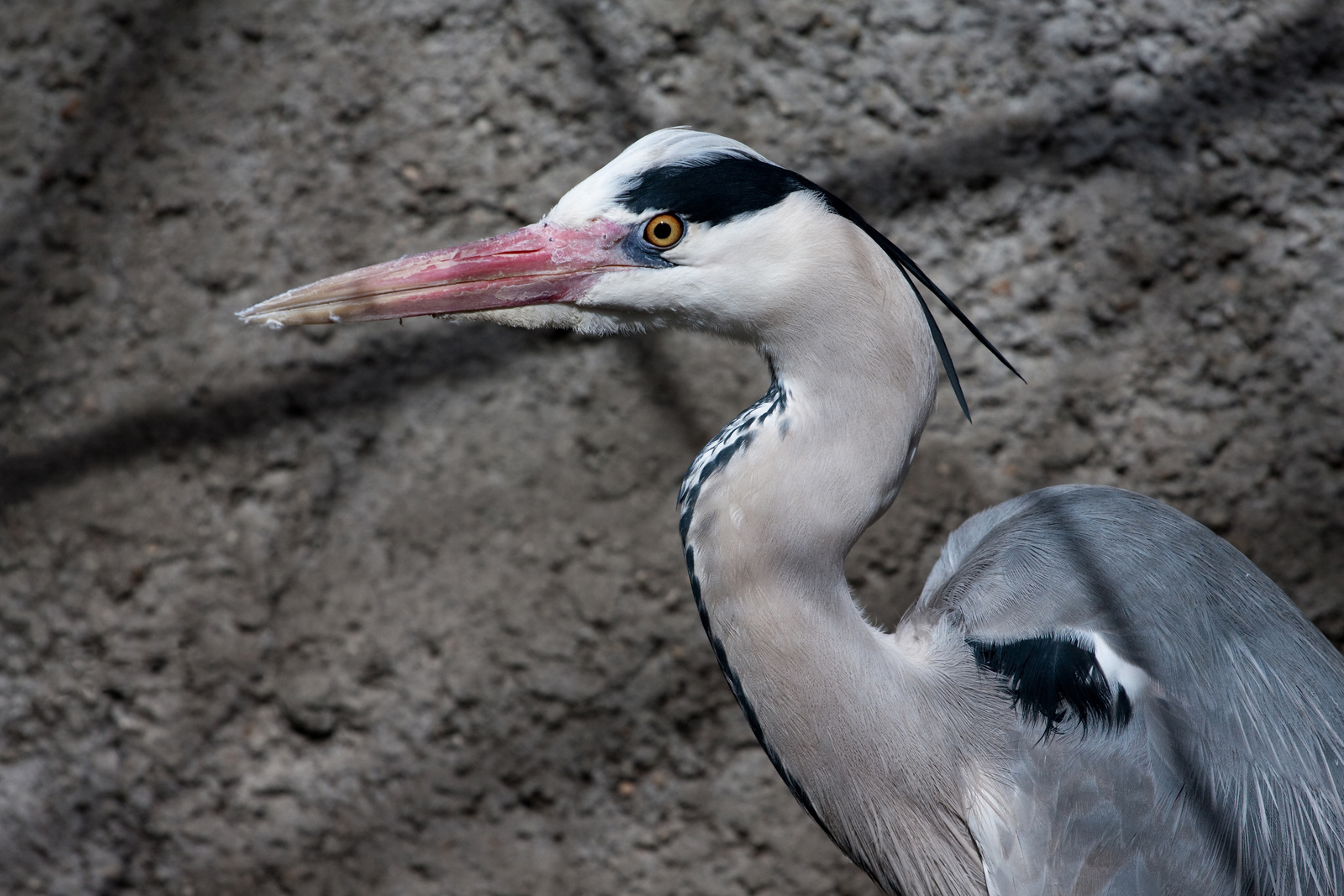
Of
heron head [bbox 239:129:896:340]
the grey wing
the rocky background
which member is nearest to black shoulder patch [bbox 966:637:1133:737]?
the grey wing

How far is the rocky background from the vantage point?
144 centimetres

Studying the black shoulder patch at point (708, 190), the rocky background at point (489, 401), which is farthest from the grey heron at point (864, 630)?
the rocky background at point (489, 401)

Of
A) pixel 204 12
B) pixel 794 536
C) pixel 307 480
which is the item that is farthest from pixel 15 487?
pixel 794 536

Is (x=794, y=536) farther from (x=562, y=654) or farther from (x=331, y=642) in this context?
(x=331, y=642)

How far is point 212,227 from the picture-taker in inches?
57.9

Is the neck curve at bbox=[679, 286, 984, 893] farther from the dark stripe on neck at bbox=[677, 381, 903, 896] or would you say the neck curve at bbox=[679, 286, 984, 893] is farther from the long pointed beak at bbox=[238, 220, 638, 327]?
the long pointed beak at bbox=[238, 220, 638, 327]

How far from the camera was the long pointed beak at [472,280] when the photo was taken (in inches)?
34.1

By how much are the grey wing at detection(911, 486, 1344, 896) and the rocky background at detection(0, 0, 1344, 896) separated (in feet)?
1.71

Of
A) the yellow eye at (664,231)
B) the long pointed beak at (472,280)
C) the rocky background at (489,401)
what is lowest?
the rocky background at (489,401)

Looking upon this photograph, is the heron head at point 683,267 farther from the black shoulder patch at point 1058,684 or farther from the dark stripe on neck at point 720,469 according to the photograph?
the black shoulder patch at point 1058,684

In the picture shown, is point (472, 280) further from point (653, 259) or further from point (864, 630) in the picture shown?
point (864, 630)

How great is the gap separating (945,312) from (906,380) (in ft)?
2.18

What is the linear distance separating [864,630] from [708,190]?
423 mm

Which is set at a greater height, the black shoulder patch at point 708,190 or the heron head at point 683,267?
the black shoulder patch at point 708,190
